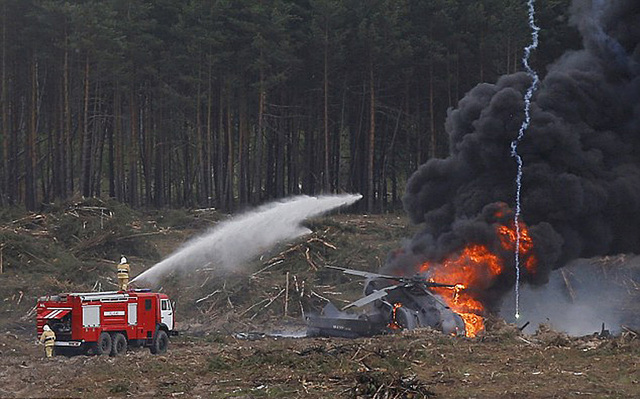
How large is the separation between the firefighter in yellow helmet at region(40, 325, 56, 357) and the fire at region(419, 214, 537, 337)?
1283cm

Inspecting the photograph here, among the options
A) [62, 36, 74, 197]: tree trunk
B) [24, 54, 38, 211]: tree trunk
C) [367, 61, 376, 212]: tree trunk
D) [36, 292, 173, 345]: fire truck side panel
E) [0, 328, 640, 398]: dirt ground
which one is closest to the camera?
[0, 328, 640, 398]: dirt ground

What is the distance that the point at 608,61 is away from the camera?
3762cm

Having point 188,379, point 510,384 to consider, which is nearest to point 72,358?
point 188,379

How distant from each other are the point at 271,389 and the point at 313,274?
67.7ft

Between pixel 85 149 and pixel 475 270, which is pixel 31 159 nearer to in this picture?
pixel 85 149

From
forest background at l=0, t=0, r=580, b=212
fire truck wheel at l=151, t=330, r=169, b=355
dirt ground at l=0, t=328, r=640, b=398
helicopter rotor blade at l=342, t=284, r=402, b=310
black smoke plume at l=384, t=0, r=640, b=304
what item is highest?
forest background at l=0, t=0, r=580, b=212

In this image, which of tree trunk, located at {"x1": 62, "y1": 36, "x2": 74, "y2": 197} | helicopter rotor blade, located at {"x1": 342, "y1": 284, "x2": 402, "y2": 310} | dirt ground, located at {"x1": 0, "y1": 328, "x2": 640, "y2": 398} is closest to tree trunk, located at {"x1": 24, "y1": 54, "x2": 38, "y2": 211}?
tree trunk, located at {"x1": 62, "y1": 36, "x2": 74, "y2": 197}

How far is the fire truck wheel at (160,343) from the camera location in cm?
2925

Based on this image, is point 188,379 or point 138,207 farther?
point 138,207

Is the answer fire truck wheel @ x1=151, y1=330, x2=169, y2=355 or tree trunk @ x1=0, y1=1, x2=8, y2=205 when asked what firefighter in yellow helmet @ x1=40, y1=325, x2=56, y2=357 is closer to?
fire truck wheel @ x1=151, y1=330, x2=169, y2=355

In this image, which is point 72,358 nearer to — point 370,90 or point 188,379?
point 188,379

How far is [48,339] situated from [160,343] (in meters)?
3.54

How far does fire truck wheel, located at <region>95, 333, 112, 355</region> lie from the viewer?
27938 millimetres

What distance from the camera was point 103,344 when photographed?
28094 millimetres
